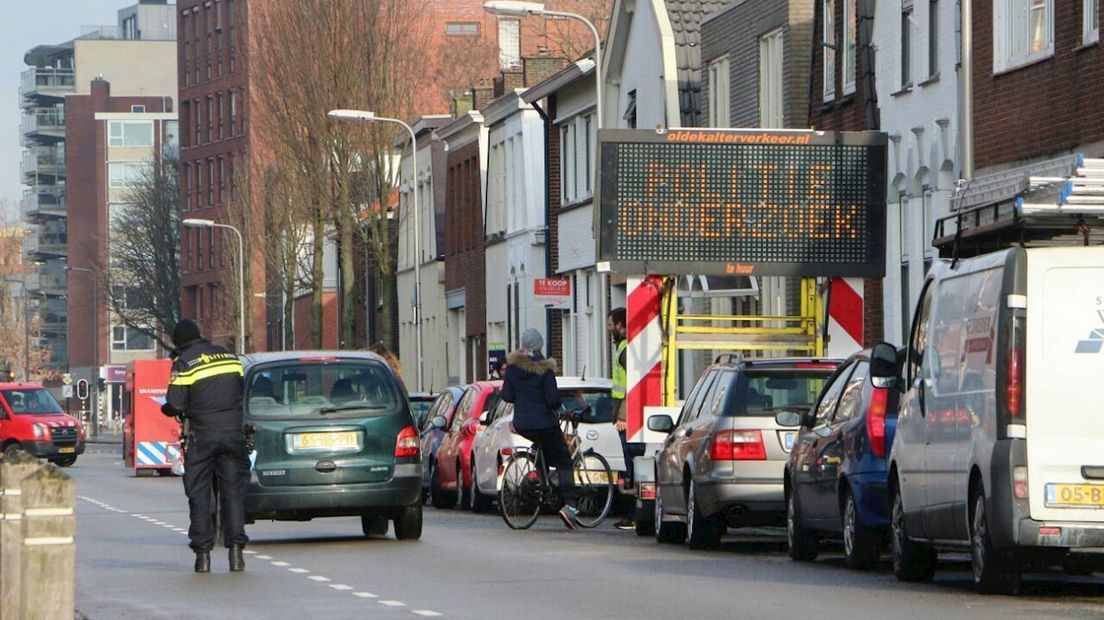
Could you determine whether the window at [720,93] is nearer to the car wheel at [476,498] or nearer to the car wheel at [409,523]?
the car wheel at [476,498]

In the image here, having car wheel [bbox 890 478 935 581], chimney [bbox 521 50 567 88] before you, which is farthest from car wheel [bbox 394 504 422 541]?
chimney [bbox 521 50 567 88]

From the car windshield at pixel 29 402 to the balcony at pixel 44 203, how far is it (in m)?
114

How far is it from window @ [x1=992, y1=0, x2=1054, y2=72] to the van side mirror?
38.6ft

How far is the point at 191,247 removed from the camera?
118 meters

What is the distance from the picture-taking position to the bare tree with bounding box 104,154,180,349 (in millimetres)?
112250

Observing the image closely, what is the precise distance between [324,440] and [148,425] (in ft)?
108

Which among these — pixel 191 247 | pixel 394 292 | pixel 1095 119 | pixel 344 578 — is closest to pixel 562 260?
pixel 394 292

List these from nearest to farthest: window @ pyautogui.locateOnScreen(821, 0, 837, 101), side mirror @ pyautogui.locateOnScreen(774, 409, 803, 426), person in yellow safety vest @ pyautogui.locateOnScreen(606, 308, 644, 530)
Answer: side mirror @ pyautogui.locateOnScreen(774, 409, 803, 426), person in yellow safety vest @ pyautogui.locateOnScreen(606, 308, 644, 530), window @ pyautogui.locateOnScreen(821, 0, 837, 101)

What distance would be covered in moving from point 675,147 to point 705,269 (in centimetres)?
121

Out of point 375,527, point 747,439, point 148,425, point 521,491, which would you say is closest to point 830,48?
point 521,491

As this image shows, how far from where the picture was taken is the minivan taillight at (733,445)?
19.3 m

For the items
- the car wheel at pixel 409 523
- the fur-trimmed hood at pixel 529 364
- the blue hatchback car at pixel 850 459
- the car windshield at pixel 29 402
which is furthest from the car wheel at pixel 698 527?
the car windshield at pixel 29 402

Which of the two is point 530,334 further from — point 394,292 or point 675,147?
point 394,292

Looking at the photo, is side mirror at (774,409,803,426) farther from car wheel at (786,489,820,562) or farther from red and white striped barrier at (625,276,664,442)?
red and white striped barrier at (625,276,664,442)
